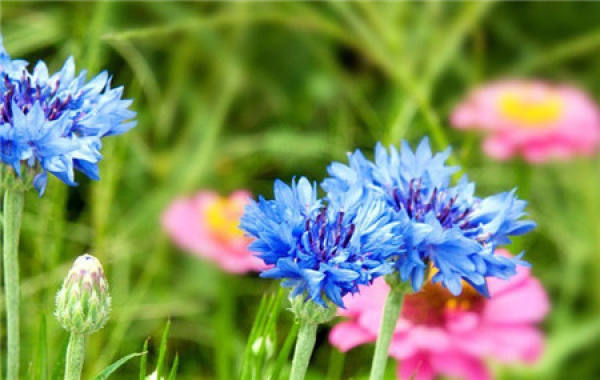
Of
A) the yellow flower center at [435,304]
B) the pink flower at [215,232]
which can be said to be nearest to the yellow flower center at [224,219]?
the pink flower at [215,232]

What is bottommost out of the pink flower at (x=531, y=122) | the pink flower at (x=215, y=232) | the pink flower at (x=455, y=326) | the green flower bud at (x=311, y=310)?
the green flower bud at (x=311, y=310)

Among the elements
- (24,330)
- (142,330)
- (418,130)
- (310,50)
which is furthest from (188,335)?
(310,50)

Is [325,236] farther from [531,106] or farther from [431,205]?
[531,106]

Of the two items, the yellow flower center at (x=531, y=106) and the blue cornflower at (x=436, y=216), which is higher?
the yellow flower center at (x=531, y=106)

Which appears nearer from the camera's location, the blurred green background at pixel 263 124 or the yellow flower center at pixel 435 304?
the yellow flower center at pixel 435 304

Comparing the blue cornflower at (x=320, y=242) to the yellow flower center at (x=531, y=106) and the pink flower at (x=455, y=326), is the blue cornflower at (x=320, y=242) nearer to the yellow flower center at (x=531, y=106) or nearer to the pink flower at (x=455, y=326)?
the pink flower at (x=455, y=326)

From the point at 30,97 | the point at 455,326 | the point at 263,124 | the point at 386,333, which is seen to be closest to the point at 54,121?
the point at 30,97

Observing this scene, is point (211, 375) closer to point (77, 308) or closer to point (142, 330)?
point (142, 330)
